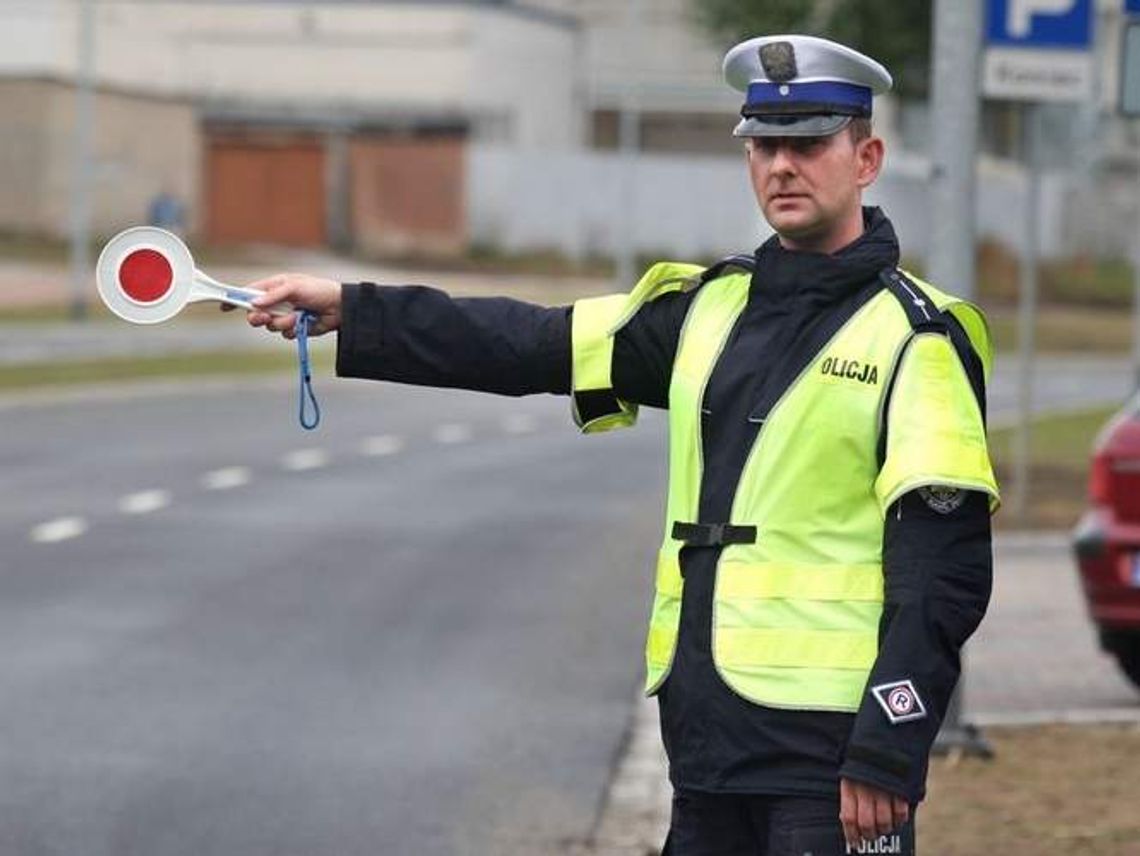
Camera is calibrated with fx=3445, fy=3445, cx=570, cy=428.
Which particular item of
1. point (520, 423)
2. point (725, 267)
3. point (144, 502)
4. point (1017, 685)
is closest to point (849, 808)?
point (725, 267)

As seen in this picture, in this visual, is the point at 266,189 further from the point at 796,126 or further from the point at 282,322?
the point at 796,126

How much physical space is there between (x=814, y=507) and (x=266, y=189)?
6357cm

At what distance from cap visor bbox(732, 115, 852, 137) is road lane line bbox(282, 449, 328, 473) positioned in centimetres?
1922

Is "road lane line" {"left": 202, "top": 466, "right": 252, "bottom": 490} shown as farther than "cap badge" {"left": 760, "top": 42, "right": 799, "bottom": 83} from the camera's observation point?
Yes

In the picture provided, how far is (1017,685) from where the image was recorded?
13180 mm

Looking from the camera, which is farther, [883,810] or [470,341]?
[470,341]

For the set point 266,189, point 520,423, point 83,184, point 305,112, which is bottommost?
point 266,189

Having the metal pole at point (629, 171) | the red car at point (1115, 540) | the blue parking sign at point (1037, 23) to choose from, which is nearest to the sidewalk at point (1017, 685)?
the red car at point (1115, 540)

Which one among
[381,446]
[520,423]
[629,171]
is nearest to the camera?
[381,446]

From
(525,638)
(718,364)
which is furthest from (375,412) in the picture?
(718,364)

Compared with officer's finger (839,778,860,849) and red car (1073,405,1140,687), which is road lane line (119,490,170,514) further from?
officer's finger (839,778,860,849)

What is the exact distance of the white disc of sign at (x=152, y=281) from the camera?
16.7ft

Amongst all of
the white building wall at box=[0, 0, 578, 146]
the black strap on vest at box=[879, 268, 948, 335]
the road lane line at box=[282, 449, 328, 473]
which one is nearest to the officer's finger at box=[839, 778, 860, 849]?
the black strap on vest at box=[879, 268, 948, 335]

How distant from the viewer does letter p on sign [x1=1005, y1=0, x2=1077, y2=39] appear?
46.8 ft
